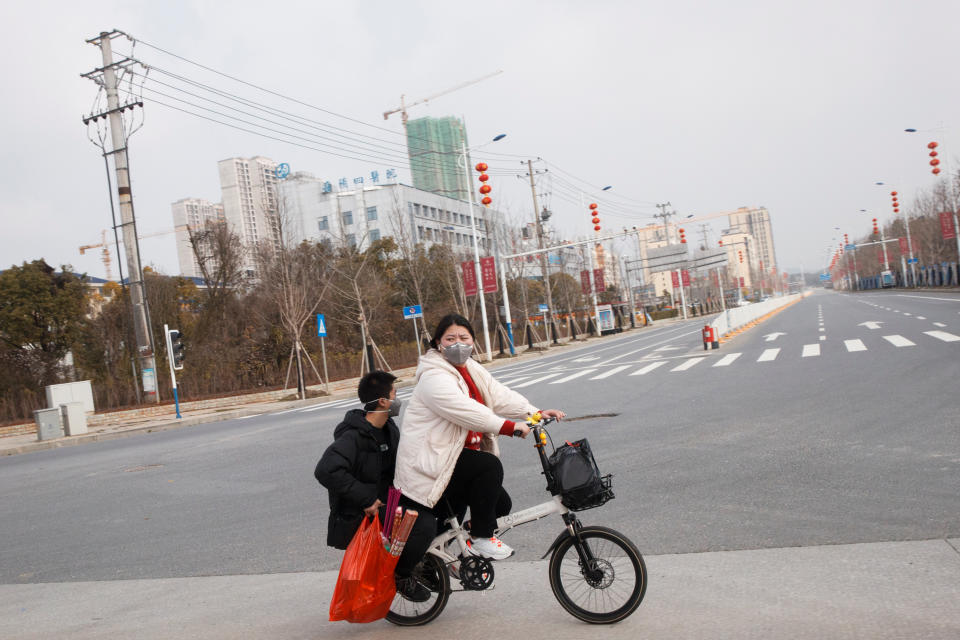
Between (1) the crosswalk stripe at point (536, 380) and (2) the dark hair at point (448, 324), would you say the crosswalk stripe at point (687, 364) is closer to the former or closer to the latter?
(1) the crosswalk stripe at point (536, 380)

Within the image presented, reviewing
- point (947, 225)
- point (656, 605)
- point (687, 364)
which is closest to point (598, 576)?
point (656, 605)

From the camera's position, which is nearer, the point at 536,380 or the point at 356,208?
the point at 536,380

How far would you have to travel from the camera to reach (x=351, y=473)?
14.1 ft

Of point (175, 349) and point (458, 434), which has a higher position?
point (175, 349)

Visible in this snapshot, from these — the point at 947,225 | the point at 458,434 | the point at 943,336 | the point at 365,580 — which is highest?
the point at 947,225

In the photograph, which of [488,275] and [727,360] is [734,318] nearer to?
[488,275]

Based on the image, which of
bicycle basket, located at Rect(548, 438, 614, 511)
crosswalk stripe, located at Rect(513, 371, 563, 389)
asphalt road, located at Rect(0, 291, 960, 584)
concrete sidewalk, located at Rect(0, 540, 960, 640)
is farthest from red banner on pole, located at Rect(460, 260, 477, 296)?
bicycle basket, located at Rect(548, 438, 614, 511)

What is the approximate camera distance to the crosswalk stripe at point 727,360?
65.2ft

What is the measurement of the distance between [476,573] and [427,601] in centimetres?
38

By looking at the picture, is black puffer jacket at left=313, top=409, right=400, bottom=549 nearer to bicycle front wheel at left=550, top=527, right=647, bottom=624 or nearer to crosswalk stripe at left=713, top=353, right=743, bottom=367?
bicycle front wheel at left=550, top=527, right=647, bottom=624

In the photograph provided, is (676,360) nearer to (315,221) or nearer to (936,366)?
(936,366)

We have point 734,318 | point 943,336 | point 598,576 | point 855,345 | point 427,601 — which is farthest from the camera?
point 734,318

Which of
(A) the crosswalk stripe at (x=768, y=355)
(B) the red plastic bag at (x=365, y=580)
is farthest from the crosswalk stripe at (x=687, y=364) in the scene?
(B) the red plastic bag at (x=365, y=580)

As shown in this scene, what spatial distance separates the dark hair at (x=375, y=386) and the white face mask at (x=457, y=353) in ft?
1.11
